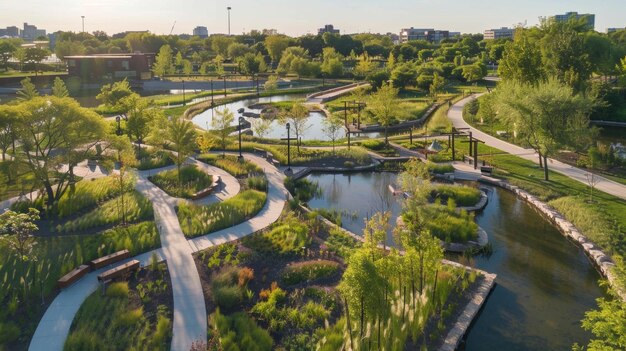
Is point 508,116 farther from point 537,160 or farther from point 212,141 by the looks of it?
point 212,141

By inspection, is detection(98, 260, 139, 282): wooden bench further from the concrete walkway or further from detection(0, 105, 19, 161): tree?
the concrete walkway

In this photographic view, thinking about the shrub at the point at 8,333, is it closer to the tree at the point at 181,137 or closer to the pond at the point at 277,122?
the tree at the point at 181,137

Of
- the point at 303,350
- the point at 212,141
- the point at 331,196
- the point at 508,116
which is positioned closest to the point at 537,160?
the point at 508,116

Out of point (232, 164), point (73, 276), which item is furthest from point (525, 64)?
point (73, 276)

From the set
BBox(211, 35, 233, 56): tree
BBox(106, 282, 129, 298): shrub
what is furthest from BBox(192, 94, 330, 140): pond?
BBox(211, 35, 233, 56): tree

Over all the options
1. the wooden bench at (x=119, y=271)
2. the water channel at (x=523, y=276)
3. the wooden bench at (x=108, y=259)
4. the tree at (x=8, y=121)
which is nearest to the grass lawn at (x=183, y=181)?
the water channel at (x=523, y=276)

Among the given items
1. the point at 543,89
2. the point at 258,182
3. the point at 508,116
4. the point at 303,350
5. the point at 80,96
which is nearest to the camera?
the point at 303,350

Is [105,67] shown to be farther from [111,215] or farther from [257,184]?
[111,215]
